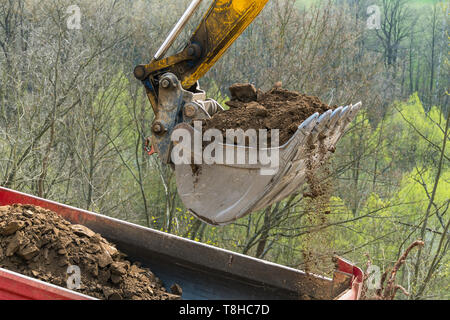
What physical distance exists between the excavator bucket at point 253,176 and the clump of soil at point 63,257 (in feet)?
2.47

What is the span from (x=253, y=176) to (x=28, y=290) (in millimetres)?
1641

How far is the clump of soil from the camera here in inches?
172

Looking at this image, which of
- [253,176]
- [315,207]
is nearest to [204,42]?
[253,176]

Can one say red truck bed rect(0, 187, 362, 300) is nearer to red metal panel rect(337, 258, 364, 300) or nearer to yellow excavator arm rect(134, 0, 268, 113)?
red metal panel rect(337, 258, 364, 300)

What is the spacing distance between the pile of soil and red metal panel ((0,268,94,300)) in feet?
4.87

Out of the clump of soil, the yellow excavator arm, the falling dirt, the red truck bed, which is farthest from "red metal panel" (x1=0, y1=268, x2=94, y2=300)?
the falling dirt

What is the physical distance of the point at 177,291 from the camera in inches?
189

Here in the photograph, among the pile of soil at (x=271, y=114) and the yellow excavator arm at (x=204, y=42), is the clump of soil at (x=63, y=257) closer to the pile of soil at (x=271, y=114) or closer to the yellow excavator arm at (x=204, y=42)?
the yellow excavator arm at (x=204, y=42)

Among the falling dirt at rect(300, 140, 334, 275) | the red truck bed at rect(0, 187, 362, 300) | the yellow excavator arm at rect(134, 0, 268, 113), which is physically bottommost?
the red truck bed at rect(0, 187, 362, 300)

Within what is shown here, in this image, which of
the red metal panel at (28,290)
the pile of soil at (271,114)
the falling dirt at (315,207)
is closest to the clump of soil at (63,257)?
the red metal panel at (28,290)

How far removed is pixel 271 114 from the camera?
14.1ft
